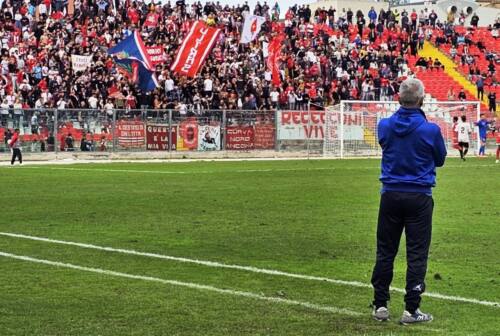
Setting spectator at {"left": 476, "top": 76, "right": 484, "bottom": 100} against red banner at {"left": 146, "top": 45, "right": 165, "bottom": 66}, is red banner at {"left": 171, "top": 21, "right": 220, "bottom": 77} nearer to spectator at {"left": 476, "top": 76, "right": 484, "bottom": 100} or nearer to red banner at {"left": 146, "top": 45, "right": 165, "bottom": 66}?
red banner at {"left": 146, "top": 45, "right": 165, "bottom": 66}

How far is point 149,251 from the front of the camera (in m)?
13.4

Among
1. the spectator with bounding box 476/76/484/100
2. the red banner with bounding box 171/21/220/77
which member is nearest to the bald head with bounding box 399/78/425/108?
the red banner with bounding box 171/21/220/77

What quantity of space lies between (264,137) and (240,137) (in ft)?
3.76

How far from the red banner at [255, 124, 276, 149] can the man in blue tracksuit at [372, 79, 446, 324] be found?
37806 millimetres

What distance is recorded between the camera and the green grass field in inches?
347

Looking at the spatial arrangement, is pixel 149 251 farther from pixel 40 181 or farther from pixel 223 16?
pixel 223 16

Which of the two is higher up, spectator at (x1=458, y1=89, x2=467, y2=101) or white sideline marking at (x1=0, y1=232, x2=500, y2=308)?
spectator at (x1=458, y1=89, x2=467, y2=101)

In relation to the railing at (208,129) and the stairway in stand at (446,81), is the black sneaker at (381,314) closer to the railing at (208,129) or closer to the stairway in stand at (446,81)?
the railing at (208,129)

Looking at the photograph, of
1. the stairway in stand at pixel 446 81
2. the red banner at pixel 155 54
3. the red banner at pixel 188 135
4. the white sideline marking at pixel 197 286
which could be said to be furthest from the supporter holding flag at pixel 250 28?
the white sideline marking at pixel 197 286

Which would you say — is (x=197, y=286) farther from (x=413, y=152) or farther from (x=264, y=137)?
(x=264, y=137)

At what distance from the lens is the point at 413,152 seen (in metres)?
8.77

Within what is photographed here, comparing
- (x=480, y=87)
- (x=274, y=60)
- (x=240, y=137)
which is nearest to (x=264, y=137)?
(x=240, y=137)

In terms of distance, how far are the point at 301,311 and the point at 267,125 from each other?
3810cm

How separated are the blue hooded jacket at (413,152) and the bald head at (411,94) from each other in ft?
0.20
